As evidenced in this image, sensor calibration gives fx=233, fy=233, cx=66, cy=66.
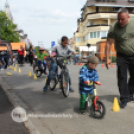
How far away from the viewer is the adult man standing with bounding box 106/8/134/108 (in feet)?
16.6

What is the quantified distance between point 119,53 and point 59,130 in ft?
8.04

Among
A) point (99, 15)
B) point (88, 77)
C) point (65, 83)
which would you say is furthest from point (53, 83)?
point (99, 15)

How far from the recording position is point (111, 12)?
53.4 m

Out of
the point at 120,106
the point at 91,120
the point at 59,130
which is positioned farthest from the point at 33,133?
the point at 120,106

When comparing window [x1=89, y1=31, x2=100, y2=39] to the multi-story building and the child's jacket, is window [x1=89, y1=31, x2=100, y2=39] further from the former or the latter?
the child's jacket

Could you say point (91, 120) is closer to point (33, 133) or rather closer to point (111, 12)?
point (33, 133)

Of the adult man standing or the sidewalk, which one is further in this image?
the adult man standing

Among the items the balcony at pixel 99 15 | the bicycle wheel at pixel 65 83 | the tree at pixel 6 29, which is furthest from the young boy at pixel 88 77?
the tree at pixel 6 29

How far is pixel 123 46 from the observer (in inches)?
205

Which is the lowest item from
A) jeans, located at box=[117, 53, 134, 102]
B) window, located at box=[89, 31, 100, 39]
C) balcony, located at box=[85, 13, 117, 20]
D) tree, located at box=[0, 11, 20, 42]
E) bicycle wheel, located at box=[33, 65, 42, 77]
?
bicycle wheel, located at box=[33, 65, 42, 77]

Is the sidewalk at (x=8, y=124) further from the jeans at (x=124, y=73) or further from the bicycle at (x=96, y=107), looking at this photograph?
the jeans at (x=124, y=73)

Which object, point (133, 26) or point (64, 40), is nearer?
point (133, 26)

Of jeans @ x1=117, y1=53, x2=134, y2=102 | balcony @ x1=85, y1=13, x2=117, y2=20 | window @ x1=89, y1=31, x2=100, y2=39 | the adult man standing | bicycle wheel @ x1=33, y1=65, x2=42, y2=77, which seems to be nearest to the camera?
the adult man standing

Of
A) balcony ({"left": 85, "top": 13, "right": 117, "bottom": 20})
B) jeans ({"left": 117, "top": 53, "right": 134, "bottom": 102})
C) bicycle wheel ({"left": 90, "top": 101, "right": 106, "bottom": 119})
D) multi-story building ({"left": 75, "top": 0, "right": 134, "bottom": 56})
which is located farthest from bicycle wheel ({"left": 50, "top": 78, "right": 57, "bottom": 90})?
balcony ({"left": 85, "top": 13, "right": 117, "bottom": 20})
